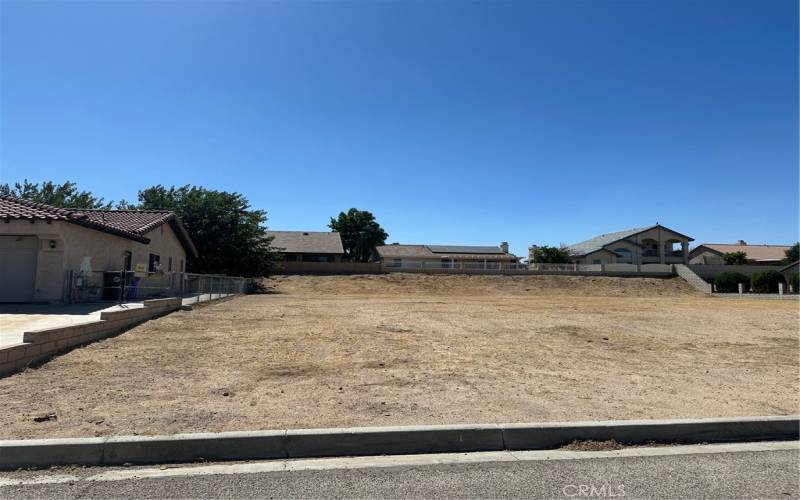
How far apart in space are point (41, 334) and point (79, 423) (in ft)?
12.8

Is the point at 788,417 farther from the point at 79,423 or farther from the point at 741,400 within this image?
the point at 79,423

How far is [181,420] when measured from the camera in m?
4.94

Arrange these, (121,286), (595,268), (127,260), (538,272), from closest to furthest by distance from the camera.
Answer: (121,286)
(127,260)
(538,272)
(595,268)

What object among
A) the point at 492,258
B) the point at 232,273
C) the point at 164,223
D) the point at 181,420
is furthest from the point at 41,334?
the point at 492,258

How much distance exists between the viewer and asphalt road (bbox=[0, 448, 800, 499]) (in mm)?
3613

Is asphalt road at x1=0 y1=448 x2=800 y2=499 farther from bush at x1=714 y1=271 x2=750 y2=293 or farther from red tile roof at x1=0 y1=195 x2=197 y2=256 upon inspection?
bush at x1=714 y1=271 x2=750 y2=293

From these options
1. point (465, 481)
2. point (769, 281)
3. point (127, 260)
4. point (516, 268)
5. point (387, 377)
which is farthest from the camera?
point (516, 268)

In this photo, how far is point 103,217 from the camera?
22906 millimetres

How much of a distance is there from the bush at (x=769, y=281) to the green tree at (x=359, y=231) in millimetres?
51727

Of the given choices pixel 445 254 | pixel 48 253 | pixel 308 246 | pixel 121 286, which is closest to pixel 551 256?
pixel 445 254

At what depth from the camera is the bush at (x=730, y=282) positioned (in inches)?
1891

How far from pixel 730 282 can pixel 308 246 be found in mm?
50847

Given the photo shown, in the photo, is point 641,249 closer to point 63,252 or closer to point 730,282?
point 730,282

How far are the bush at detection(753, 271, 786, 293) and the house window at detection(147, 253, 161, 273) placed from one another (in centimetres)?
5451
